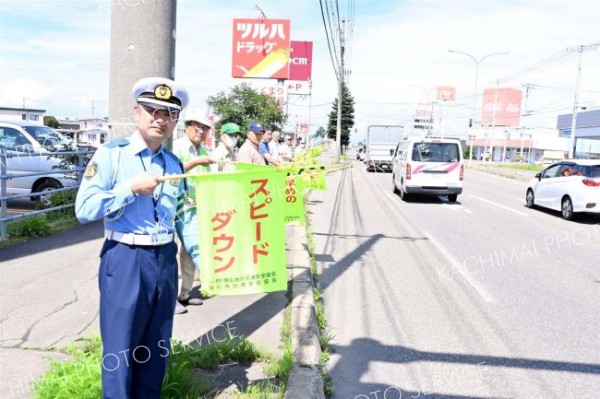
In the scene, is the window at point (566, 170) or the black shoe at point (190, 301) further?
the window at point (566, 170)

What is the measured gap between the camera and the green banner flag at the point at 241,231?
3166 mm

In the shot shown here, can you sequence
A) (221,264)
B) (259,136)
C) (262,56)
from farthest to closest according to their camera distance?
(262,56) → (259,136) → (221,264)

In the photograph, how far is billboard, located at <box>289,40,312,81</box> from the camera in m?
46.0

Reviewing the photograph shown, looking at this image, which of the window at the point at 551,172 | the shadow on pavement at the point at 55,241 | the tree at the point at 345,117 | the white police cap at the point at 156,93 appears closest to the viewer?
the white police cap at the point at 156,93

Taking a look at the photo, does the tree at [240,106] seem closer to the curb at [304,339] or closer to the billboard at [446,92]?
the curb at [304,339]

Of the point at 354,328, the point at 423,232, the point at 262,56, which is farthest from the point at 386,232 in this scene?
the point at 262,56

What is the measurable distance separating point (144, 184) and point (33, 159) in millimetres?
10001

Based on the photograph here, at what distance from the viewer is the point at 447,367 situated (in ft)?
14.0

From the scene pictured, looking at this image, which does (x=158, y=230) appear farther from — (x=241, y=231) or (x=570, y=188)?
(x=570, y=188)

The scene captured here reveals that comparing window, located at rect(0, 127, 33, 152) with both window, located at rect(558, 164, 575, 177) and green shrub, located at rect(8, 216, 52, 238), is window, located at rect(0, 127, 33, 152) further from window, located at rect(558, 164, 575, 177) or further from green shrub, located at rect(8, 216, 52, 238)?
window, located at rect(558, 164, 575, 177)

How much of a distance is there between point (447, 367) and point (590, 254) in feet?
19.7

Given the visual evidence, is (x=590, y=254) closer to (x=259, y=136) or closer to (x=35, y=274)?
(x=259, y=136)

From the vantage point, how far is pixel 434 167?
51.2 feet

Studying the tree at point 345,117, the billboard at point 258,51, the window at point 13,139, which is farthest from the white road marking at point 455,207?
the tree at point 345,117
